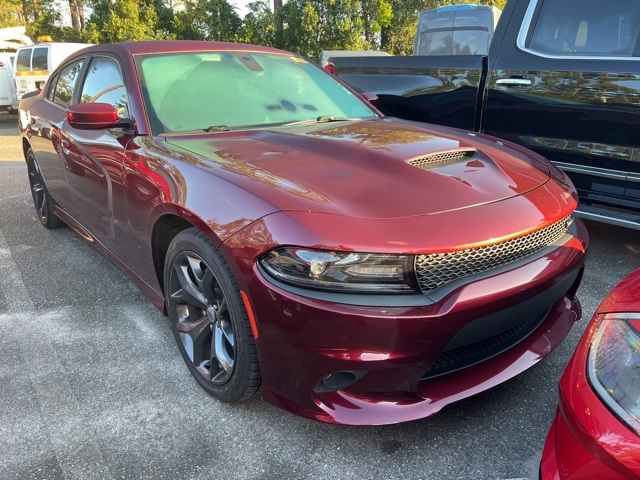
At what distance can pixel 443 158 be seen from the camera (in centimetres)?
229

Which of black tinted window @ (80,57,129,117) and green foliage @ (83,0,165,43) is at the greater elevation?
green foliage @ (83,0,165,43)

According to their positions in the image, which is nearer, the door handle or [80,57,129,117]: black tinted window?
[80,57,129,117]: black tinted window

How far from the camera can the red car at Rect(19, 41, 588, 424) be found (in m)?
1.70

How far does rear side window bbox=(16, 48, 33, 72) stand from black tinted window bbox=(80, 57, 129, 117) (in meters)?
11.1

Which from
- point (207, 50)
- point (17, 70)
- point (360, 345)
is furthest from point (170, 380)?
point (17, 70)

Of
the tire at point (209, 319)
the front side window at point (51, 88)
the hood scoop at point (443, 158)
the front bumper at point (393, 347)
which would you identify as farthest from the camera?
A: the front side window at point (51, 88)

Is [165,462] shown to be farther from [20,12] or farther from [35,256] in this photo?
[20,12]

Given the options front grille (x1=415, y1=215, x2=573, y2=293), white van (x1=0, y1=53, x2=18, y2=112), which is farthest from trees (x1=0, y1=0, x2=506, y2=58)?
Answer: front grille (x1=415, y1=215, x2=573, y2=293)

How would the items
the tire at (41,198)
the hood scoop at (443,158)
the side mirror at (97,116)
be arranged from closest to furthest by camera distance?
the hood scoop at (443,158) → the side mirror at (97,116) → the tire at (41,198)

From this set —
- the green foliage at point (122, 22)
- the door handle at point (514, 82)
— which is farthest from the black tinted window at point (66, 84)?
the green foliage at point (122, 22)

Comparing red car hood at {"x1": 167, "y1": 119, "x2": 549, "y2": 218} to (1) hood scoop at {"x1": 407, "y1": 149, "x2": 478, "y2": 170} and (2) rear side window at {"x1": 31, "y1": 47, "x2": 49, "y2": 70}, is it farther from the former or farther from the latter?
(2) rear side window at {"x1": 31, "y1": 47, "x2": 49, "y2": 70}

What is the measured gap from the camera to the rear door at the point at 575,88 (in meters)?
3.35

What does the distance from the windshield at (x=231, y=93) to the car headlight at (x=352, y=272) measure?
50.8 inches

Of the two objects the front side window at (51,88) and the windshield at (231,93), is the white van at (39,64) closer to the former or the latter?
the front side window at (51,88)
